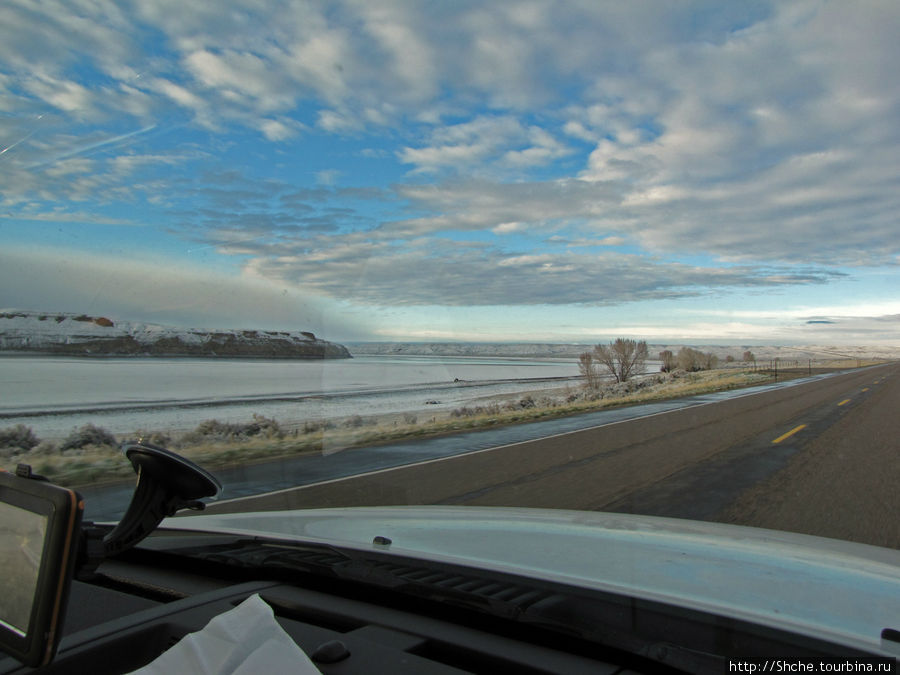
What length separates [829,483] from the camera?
8.26m

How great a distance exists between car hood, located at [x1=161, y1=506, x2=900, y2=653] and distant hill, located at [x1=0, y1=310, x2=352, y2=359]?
1126cm

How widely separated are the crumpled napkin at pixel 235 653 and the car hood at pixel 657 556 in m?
1.12

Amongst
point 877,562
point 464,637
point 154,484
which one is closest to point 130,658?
point 154,484

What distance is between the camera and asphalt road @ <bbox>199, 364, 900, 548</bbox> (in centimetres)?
681

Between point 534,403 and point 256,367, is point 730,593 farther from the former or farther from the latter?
point 256,367

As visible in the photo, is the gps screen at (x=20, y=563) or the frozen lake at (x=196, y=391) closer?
the gps screen at (x=20, y=563)

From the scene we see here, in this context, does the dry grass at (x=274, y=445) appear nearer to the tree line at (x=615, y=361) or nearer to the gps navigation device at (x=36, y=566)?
the gps navigation device at (x=36, y=566)

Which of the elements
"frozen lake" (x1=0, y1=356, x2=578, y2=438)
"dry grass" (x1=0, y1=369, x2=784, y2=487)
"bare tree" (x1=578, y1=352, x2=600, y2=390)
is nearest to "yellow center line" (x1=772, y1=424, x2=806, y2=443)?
"dry grass" (x1=0, y1=369, x2=784, y2=487)

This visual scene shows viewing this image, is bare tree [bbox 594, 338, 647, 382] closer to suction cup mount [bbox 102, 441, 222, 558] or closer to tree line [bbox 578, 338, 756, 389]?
tree line [bbox 578, 338, 756, 389]

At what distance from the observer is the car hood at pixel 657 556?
220 centimetres

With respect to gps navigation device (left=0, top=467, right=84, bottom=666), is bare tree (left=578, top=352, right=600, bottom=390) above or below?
below

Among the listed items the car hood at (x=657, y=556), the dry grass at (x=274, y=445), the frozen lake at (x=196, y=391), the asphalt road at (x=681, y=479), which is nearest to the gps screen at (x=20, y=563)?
the car hood at (x=657, y=556)

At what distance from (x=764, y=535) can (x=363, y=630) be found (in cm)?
240

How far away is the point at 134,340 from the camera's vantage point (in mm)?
19578
